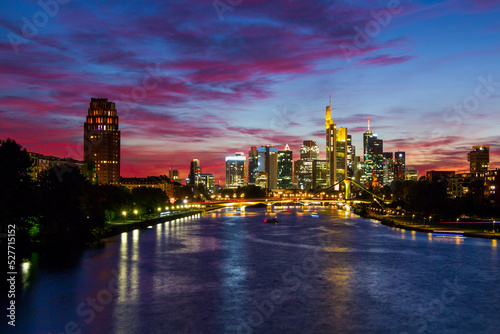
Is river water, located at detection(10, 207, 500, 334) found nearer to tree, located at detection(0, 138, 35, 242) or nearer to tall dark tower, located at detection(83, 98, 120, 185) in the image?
tree, located at detection(0, 138, 35, 242)

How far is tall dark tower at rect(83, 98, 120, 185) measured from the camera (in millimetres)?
168750

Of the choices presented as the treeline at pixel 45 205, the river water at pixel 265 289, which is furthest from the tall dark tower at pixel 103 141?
the river water at pixel 265 289

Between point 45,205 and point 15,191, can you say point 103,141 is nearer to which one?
point 45,205

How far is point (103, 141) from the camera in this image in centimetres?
16938

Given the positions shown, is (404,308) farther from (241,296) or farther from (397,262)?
(397,262)

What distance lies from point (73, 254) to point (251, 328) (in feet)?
93.0

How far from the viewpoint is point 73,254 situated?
4603 centimetres

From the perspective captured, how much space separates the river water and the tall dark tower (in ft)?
400

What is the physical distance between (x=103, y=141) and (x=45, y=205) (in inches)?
4946

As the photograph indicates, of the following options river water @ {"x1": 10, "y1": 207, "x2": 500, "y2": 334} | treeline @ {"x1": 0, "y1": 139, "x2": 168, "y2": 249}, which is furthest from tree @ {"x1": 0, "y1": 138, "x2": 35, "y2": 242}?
river water @ {"x1": 10, "y1": 207, "x2": 500, "y2": 334}

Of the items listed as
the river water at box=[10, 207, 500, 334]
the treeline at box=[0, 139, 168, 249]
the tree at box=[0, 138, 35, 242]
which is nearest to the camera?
the river water at box=[10, 207, 500, 334]

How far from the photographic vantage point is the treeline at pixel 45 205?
136ft

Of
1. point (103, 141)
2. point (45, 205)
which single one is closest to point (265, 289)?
point (45, 205)

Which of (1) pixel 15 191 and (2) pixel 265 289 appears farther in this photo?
(1) pixel 15 191
